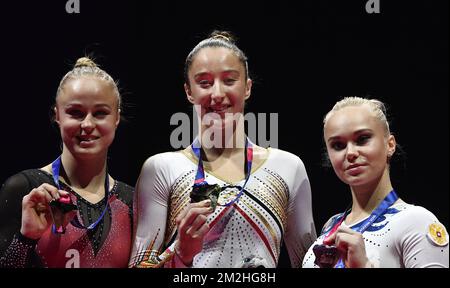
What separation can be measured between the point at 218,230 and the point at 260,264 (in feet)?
0.57

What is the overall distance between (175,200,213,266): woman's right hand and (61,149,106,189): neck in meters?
0.39

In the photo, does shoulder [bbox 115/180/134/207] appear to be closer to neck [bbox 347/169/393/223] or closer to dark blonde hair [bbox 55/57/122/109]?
dark blonde hair [bbox 55/57/122/109]

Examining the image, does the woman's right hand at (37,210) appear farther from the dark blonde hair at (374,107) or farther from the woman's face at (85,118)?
the dark blonde hair at (374,107)

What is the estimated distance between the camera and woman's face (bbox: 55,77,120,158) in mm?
2174

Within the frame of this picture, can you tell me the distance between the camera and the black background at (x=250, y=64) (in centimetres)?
289

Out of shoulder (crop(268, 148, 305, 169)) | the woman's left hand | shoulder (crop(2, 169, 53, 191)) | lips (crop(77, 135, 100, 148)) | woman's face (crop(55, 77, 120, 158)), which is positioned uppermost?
woman's face (crop(55, 77, 120, 158))

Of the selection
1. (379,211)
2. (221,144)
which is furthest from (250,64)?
(379,211)

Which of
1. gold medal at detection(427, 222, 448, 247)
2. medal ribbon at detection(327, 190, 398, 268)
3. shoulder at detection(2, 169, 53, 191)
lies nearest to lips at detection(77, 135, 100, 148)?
shoulder at detection(2, 169, 53, 191)

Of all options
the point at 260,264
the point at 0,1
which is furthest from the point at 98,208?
the point at 0,1

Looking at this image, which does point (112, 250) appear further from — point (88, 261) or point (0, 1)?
point (0, 1)

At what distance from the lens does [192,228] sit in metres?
1.98

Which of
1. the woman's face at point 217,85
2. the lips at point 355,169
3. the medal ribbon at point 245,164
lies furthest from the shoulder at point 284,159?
the lips at point 355,169

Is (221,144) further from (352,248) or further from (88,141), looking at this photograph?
(352,248)

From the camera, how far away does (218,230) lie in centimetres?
217
